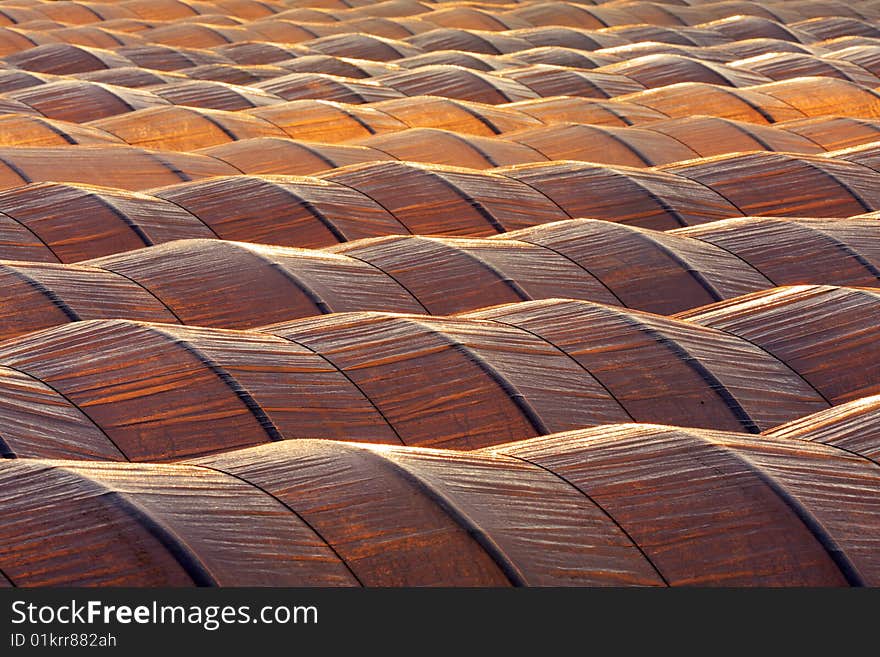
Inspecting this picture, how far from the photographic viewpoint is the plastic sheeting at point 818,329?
17875mm

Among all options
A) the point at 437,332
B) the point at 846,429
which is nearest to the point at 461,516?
the point at 846,429

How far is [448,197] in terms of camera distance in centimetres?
2567

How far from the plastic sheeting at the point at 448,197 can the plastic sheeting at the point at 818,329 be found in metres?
6.51

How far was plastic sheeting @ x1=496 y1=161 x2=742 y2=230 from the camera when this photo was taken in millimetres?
26188

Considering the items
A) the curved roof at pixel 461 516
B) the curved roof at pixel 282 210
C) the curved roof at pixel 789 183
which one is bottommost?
the curved roof at pixel 282 210

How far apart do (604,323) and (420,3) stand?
46.0 m

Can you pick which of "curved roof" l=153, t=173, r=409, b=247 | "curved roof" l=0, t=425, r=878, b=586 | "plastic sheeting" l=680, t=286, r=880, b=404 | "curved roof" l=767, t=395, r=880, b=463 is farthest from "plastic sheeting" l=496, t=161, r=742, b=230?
"curved roof" l=0, t=425, r=878, b=586

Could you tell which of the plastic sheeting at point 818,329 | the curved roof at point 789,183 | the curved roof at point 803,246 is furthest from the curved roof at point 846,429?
the curved roof at point 789,183

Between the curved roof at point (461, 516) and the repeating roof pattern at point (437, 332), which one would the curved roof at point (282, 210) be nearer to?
the repeating roof pattern at point (437, 332)

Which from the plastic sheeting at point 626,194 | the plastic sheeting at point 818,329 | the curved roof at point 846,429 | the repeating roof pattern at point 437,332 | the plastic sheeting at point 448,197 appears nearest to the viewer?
the repeating roof pattern at point 437,332

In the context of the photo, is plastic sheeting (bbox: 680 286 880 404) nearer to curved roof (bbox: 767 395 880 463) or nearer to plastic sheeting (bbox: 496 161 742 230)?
curved roof (bbox: 767 395 880 463)

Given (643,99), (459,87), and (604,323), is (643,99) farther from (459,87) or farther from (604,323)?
(604,323)

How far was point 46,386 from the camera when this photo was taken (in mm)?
15430

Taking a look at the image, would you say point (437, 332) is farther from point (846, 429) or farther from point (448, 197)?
point (448, 197)
